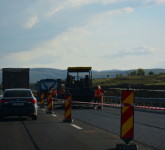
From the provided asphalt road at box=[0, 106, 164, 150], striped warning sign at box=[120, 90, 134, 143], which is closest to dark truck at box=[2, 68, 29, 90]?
asphalt road at box=[0, 106, 164, 150]

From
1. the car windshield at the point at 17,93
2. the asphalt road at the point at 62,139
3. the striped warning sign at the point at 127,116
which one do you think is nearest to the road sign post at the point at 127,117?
the striped warning sign at the point at 127,116

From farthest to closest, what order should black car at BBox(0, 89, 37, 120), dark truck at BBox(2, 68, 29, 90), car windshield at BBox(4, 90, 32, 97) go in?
dark truck at BBox(2, 68, 29, 90), car windshield at BBox(4, 90, 32, 97), black car at BBox(0, 89, 37, 120)

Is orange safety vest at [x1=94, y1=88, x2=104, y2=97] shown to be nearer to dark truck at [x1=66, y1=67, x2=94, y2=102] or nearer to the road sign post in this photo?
dark truck at [x1=66, y1=67, x2=94, y2=102]

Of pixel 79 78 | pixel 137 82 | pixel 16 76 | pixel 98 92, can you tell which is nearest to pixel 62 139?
pixel 98 92

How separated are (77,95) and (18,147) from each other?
71.5ft

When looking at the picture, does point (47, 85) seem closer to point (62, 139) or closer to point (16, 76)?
point (16, 76)

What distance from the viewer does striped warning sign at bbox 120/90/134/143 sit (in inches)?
A: 393

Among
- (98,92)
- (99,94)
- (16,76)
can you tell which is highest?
(16,76)

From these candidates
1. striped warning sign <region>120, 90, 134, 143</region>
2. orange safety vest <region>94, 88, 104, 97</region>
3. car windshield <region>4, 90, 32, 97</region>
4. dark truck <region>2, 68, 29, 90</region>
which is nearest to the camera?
Result: striped warning sign <region>120, 90, 134, 143</region>

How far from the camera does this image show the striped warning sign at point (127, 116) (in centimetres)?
998

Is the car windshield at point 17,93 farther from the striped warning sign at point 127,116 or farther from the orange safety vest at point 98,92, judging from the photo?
the orange safety vest at point 98,92

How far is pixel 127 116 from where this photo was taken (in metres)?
10.1

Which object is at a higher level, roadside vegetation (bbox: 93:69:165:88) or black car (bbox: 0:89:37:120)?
roadside vegetation (bbox: 93:69:165:88)

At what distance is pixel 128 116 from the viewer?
1014cm
